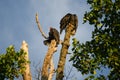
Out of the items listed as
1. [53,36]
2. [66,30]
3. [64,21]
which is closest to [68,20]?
[64,21]

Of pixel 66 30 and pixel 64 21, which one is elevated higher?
pixel 64 21

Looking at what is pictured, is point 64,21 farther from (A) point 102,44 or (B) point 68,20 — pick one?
(A) point 102,44

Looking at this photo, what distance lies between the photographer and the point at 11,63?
58.5 ft

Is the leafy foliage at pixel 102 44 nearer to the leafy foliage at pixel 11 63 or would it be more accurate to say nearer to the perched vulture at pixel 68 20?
the perched vulture at pixel 68 20

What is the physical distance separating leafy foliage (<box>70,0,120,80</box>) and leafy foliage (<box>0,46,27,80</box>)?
6.07m

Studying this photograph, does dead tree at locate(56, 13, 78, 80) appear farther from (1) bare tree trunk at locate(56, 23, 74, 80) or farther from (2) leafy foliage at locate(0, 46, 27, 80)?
(2) leafy foliage at locate(0, 46, 27, 80)

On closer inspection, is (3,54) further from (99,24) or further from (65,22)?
(99,24)

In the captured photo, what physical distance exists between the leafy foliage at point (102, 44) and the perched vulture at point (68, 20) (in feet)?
9.31

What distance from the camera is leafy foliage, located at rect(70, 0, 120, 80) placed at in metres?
11.3

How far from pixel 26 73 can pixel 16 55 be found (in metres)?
1.22

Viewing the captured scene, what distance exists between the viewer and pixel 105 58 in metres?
11.5

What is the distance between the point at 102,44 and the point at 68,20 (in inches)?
163

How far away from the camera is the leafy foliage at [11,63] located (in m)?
17.4

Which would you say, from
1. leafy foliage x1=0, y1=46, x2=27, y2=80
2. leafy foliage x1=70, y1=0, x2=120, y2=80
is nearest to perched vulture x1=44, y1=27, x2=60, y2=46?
leafy foliage x1=0, y1=46, x2=27, y2=80
